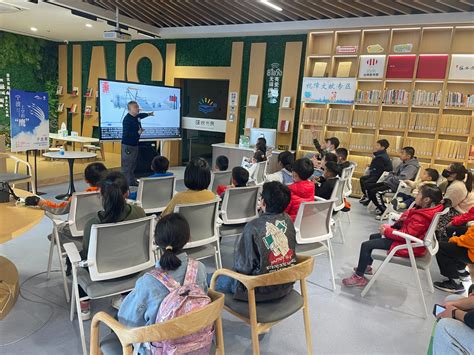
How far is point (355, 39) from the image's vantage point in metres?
6.97

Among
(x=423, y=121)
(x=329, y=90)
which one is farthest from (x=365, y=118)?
(x=423, y=121)

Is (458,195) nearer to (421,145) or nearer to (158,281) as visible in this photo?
(421,145)

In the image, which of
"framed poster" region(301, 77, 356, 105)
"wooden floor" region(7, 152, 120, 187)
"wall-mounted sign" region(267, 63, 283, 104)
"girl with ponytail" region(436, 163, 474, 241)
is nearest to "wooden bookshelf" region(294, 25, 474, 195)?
"framed poster" region(301, 77, 356, 105)

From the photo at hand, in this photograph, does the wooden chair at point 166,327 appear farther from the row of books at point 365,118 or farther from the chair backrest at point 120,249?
the row of books at point 365,118

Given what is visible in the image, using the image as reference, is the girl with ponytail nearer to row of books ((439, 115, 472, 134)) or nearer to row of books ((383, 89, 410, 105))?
row of books ((439, 115, 472, 134))

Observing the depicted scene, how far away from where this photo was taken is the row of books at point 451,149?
6230 mm

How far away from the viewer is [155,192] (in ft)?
11.8

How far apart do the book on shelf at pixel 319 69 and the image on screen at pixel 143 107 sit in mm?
2949

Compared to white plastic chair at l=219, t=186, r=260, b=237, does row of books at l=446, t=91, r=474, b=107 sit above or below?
above

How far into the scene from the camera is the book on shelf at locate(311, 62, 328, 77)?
7213 mm

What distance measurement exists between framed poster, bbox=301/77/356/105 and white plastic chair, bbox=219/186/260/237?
4.40 metres

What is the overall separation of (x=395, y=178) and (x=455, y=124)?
64.8 inches

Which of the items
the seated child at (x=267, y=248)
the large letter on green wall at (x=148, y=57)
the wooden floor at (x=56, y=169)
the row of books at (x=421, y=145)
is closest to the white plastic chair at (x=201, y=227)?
the seated child at (x=267, y=248)

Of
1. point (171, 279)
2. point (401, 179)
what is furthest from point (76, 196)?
point (401, 179)
